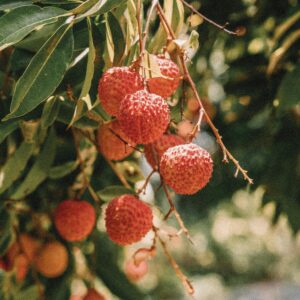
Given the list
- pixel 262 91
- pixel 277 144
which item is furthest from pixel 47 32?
pixel 277 144

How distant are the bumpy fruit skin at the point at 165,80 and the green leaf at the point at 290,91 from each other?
0.46m

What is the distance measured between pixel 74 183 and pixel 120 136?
46 centimetres

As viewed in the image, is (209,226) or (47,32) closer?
(47,32)

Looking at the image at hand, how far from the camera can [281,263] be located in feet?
20.5

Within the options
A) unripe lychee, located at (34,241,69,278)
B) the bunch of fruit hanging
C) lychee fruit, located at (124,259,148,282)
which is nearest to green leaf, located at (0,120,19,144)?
the bunch of fruit hanging

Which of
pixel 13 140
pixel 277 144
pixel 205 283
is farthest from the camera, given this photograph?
pixel 205 283

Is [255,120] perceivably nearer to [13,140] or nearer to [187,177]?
[13,140]

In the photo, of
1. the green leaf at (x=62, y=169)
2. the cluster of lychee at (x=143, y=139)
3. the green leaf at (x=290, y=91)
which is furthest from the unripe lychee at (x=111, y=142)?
the green leaf at (x=290, y=91)

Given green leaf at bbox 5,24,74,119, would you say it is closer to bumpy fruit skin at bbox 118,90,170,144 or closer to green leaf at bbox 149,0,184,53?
bumpy fruit skin at bbox 118,90,170,144

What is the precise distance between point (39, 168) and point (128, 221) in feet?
1.09

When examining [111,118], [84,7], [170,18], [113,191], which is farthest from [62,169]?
[84,7]

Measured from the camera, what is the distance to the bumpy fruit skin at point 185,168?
0.77m

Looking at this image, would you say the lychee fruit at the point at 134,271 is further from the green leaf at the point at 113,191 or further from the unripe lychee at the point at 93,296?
the green leaf at the point at 113,191

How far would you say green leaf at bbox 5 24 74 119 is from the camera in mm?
705
